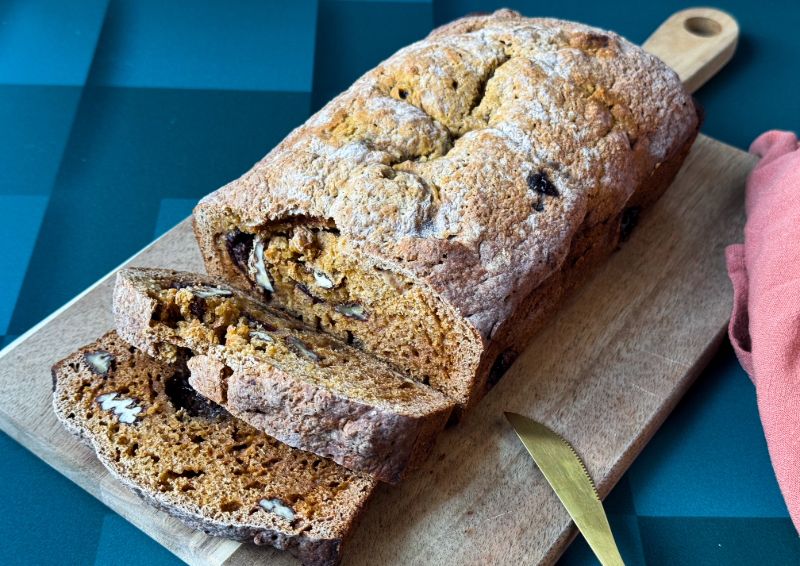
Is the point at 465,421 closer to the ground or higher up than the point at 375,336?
closer to the ground

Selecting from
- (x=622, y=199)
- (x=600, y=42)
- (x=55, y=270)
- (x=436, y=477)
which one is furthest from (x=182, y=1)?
(x=436, y=477)

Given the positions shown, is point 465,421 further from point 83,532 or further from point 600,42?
point 600,42

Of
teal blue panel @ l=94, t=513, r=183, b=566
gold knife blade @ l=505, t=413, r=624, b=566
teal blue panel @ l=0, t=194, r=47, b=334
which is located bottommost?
teal blue panel @ l=94, t=513, r=183, b=566

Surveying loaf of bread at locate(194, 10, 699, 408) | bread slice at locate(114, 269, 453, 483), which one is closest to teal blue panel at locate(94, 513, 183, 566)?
bread slice at locate(114, 269, 453, 483)

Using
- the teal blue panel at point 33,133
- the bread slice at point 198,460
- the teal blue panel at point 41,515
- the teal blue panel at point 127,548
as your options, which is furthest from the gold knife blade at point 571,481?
the teal blue panel at point 33,133

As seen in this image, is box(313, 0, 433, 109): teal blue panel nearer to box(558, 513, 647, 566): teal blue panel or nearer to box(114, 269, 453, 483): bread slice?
box(114, 269, 453, 483): bread slice

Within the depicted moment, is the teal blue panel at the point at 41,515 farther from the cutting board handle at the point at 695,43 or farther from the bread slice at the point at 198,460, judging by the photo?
the cutting board handle at the point at 695,43

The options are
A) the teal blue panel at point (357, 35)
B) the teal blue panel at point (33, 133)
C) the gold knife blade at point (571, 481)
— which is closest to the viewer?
the gold knife blade at point (571, 481)
